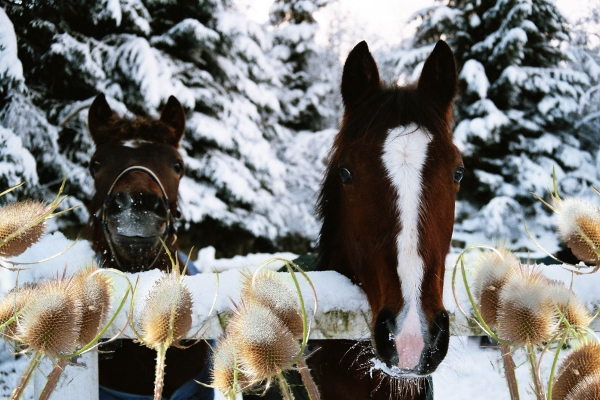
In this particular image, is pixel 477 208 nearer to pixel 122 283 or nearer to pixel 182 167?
pixel 182 167

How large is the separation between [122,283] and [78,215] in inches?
284

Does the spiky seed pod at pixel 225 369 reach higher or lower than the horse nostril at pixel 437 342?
higher

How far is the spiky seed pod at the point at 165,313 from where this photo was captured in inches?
25.8

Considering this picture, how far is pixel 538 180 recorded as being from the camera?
10.9 metres

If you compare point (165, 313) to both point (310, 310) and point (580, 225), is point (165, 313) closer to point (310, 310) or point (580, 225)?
point (580, 225)

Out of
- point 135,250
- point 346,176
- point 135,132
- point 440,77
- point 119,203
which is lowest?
point 135,250

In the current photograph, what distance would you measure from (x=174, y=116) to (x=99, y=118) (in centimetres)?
62

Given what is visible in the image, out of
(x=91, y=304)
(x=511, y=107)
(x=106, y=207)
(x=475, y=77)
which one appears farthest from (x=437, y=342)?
(x=511, y=107)

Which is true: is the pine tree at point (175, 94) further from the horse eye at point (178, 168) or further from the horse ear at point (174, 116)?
the horse eye at point (178, 168)

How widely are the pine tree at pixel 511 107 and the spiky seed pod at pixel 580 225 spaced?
1042 centimetres

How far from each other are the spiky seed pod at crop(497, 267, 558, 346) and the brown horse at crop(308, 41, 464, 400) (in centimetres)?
65

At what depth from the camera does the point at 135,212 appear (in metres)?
2.94

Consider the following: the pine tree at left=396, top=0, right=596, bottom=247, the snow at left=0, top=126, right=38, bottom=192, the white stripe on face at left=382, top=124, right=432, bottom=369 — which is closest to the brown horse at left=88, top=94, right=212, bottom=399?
the white stripe on face at left=382, top=124, right=432, bottom=369

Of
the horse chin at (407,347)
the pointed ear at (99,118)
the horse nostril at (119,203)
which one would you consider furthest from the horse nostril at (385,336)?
the pointed ear at (99,118)
